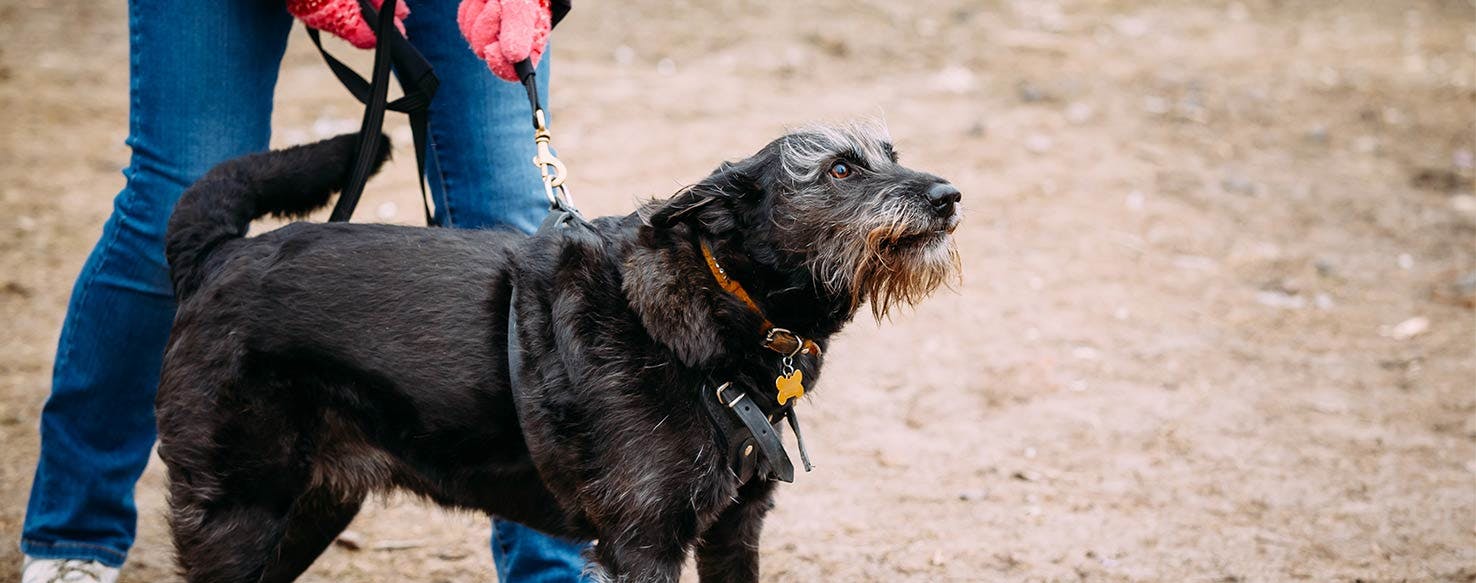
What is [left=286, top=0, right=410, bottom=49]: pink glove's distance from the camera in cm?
311

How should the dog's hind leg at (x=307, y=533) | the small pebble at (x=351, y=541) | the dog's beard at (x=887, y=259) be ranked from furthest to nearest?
the small pebble at (x=351, y=541) → the dog's hind leg at (x=307, y=533) → the dog's beard at (x=887, y=259)

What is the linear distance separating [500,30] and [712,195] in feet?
2.51

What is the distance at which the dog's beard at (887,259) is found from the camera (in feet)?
→ 8.89

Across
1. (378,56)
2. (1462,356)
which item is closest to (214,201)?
(378,56)

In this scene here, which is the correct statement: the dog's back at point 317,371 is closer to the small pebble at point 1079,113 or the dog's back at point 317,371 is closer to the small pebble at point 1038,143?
the small pebble at point 1038,143

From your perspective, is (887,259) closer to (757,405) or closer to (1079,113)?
(757,405)

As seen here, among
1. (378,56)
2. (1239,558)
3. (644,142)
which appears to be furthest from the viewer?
(644,142)

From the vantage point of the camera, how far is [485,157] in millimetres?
3334

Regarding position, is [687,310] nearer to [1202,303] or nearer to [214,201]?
[214,201]

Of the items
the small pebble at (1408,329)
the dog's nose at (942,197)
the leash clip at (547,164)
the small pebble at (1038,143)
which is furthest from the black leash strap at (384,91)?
the small pebble at (1038,143)

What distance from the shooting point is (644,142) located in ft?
26.5

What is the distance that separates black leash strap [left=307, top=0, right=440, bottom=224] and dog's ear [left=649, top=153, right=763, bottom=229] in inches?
33.1

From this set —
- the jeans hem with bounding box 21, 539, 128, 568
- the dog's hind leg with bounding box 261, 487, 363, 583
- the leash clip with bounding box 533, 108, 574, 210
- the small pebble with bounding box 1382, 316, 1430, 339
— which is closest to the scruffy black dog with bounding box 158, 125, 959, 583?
the leash clip with bounding box 533, 108, 574, 210

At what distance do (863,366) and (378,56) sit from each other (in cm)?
307
